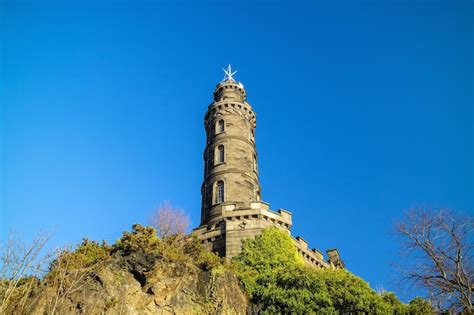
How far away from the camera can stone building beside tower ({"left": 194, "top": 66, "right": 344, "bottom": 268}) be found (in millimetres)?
24125

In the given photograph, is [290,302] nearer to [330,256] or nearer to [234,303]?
[234,303]

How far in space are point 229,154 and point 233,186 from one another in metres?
2.75

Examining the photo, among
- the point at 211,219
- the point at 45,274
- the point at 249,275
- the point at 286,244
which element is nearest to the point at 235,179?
the point at 211,219

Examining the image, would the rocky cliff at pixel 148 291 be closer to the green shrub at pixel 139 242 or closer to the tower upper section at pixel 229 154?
the green shrub at pixel 139 242

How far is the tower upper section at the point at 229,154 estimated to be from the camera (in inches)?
1129

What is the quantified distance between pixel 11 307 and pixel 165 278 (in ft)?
17.4

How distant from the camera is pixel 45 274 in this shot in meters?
16.3

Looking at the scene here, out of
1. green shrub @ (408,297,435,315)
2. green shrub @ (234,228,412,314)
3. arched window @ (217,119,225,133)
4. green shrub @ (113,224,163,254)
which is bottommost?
green shrub @ (408,297,435,315)

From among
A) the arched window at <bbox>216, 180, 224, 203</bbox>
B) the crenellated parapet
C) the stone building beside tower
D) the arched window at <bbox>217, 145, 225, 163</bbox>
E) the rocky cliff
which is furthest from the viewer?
the crenellated parapet

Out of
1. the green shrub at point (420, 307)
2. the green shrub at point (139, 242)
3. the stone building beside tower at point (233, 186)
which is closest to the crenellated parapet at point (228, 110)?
the stone building beside tower at point (233, 186)

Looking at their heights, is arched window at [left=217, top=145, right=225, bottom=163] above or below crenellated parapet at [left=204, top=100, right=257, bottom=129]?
below

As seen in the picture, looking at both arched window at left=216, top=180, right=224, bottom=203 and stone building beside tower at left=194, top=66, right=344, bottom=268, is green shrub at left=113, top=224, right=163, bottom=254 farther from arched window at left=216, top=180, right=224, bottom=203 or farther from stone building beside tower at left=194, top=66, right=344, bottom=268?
arched window at left=216, top=180, right=224, bottom=203

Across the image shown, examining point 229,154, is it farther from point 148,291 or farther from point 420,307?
point 420,307

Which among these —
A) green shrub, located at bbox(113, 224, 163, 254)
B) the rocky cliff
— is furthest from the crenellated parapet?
the rocky cliff
